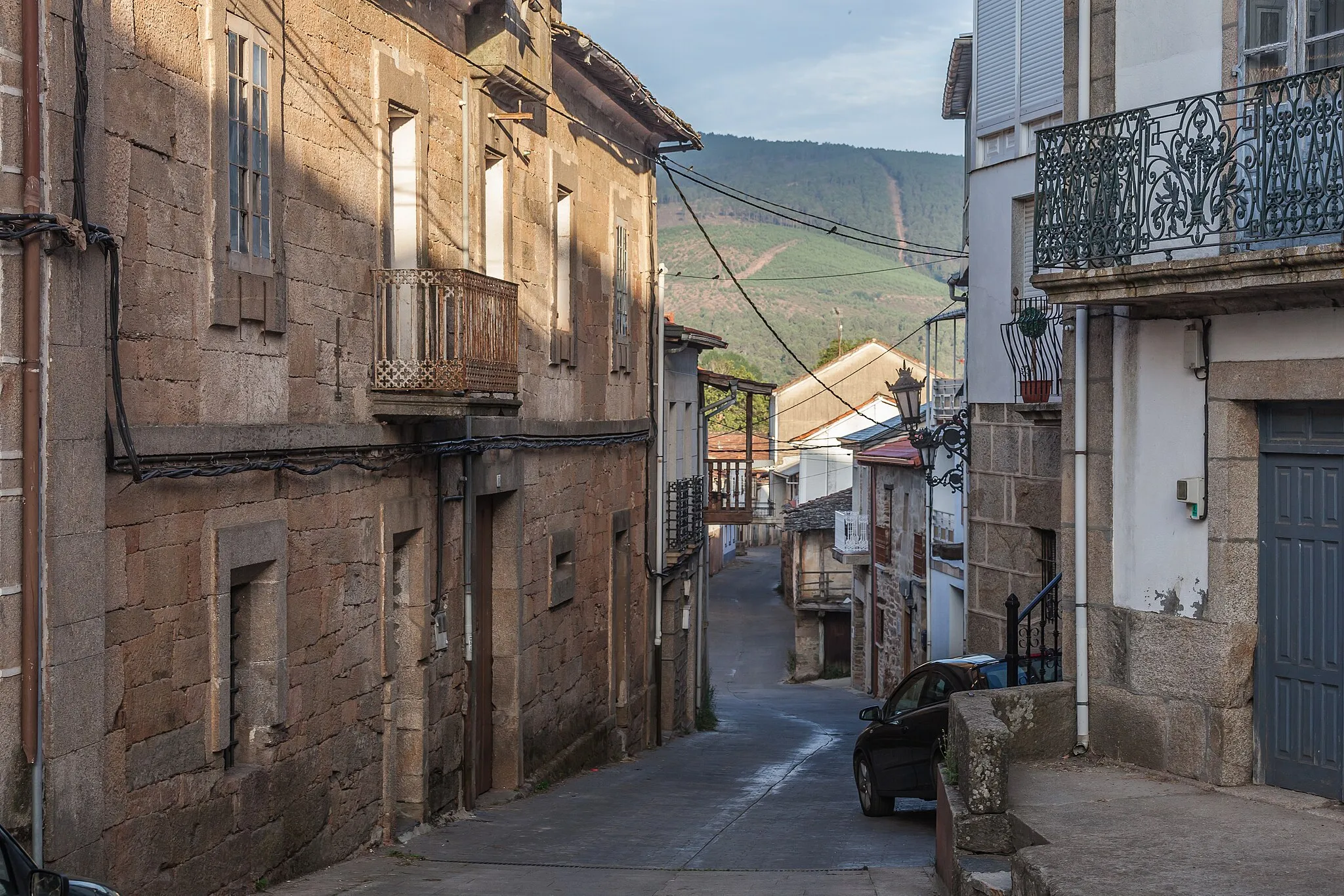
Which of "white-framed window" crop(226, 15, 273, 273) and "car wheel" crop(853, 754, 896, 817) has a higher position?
"white-framed window" crop(226, 15, 273, 273)

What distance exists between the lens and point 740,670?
133ft

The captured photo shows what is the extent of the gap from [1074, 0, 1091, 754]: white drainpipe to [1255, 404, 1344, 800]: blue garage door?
3.81 ft

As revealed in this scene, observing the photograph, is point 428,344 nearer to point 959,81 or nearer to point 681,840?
point 681,840

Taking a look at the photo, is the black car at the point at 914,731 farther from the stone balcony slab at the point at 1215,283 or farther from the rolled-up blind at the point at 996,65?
the rolled-up blind at the point at 996,65

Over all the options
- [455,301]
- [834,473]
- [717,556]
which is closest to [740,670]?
[834,473]

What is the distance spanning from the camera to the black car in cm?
1162

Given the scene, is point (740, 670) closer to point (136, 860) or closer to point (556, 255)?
point (556, 255)

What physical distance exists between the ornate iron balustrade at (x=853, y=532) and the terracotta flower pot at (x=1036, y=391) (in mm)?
20021

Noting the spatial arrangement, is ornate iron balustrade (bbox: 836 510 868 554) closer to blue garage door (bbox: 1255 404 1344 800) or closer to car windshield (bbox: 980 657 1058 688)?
car windshield (bbox: 980 657 1058 688)

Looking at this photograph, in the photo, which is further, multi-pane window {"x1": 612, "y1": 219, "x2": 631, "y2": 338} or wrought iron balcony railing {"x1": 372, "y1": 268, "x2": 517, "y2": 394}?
multi-pane window {"x1": 612, "y1": 219, "x2": 631, "y2": 338}

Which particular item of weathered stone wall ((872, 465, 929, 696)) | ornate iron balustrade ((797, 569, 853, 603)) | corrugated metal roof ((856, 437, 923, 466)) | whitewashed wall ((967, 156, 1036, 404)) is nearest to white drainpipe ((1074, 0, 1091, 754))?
whitewashed wall ((967, 156, 1036, 404))

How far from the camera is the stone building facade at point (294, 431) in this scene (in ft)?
23.3

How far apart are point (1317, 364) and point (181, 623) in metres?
6.63

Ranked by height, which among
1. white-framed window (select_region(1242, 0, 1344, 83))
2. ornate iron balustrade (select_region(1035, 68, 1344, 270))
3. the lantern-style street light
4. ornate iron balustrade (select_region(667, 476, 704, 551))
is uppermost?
white-framed window (select_region(1242, 0, 1344, 83))
